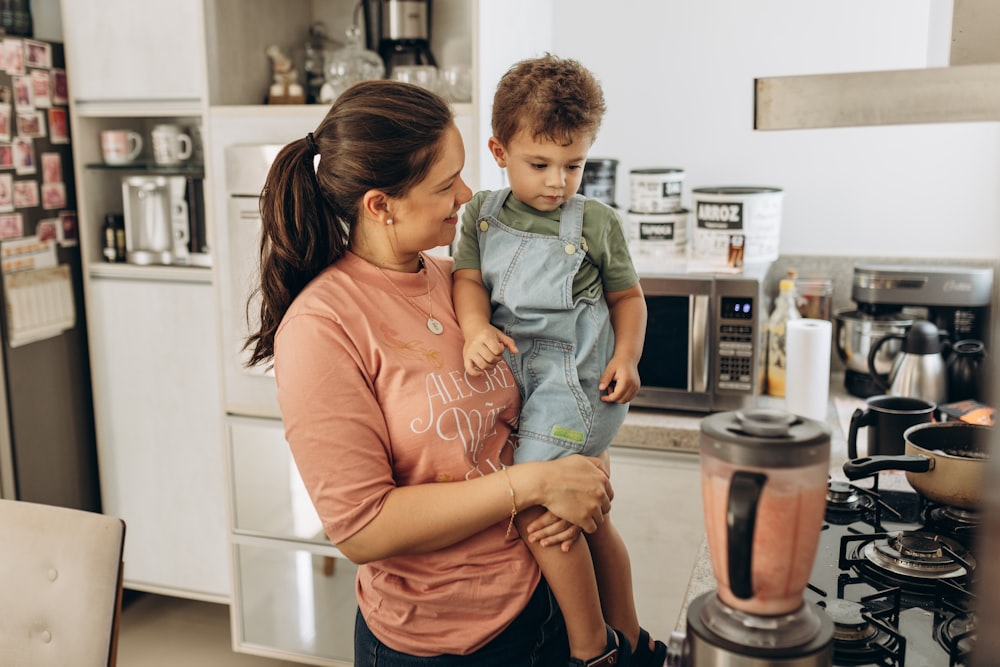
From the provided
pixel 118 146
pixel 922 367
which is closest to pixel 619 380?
pixel 922 367

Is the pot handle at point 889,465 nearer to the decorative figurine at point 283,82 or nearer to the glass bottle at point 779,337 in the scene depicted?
the glass bottle at point 779,337

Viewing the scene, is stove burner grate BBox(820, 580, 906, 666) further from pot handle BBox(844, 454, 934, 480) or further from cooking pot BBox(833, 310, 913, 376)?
cooking pot BBox(833, 310, 913, 376)

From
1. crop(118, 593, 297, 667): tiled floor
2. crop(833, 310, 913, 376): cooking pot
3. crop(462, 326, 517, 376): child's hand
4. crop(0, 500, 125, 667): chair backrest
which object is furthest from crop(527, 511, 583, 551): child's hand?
crop(118, 593, 297, 667): tiled floor

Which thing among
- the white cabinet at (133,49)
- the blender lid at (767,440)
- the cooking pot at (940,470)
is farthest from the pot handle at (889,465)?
the white cabinet at (133,49)

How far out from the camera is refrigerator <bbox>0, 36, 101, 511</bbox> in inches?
105

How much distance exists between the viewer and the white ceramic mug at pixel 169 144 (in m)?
2.81

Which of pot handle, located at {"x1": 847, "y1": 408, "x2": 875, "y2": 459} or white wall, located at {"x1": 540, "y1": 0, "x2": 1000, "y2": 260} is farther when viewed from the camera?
white wall, located at {"x1": 540, "y1": 0, "x2": 1000, "y2": 260}

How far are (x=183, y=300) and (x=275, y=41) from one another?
0.80m

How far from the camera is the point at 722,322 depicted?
7.48 feet

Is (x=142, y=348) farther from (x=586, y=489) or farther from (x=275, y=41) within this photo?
(x=586, y=489)

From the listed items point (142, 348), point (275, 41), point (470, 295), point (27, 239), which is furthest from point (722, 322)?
point (27, 239)

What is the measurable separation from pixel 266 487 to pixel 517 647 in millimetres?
1511

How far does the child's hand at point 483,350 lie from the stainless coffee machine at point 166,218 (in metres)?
1.69

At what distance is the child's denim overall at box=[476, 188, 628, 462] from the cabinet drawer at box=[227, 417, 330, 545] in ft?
4.35
